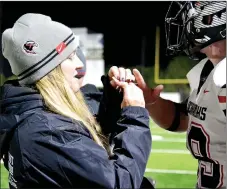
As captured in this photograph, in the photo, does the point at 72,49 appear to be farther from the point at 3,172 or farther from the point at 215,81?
the point at 3,172

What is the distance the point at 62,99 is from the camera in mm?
729

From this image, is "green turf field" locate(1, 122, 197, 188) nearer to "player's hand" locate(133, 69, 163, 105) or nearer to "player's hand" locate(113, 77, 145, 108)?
"player's hand" locate(133, 69, 163, 105)

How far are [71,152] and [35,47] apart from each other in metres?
0.20

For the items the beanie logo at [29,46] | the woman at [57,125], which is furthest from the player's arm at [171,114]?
the beanie logo at [29,46]

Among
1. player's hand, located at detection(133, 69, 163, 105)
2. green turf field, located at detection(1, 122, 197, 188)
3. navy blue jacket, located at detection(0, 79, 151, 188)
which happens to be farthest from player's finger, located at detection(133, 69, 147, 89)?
green turf field, located at detection(1, 122, 197, 188)

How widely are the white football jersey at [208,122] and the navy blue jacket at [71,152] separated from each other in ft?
0.35

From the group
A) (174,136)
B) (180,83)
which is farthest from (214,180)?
(174,136)

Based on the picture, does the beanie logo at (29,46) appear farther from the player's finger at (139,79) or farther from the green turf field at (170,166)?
the green turf field at (170,166)

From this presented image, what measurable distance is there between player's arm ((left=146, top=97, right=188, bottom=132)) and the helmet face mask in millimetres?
146

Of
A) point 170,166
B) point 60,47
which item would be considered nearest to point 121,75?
point 60,47

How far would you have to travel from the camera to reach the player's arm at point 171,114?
89cm

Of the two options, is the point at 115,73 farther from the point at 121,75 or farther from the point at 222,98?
the point at 222,98

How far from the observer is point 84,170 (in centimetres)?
66

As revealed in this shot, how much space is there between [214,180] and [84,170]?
250 mm
